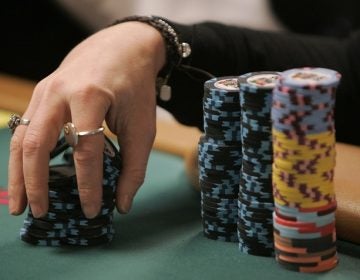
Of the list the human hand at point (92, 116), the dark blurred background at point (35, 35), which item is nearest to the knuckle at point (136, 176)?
the human hand at point (92, 116)

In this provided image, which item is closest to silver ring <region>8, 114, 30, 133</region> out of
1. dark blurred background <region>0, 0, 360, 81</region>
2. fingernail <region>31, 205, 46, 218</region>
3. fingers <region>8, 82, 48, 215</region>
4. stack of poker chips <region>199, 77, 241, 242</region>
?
fingers <region>8, 82, 48, 215</region>

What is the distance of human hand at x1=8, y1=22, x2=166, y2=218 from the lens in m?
0.93

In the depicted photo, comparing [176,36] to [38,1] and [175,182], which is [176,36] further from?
[38,1]

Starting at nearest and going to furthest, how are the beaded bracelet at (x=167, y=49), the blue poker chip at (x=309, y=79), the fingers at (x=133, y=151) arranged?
the blue poker chip at (x=309, y=79) < the fingers at (x=133, y=151) < the beaded bracelet at (x=167, y=49)

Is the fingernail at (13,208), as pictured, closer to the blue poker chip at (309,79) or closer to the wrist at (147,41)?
the wrist at (147,41)

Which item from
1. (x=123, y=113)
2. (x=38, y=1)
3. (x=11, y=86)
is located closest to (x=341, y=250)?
(x=123, y=113)

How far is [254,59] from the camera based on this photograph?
1.29 metres

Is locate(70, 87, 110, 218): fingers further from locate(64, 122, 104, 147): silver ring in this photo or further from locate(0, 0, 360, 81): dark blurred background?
locate(0, 0, 360, 81): dark blurred background

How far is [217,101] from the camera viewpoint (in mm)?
918

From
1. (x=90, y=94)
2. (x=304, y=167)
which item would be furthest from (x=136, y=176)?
(x=304, y=167)

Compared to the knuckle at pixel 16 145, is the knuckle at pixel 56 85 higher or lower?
higher

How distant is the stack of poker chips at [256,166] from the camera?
85 cm

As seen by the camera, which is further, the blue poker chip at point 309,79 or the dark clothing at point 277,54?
the dark clothing at point 277,54

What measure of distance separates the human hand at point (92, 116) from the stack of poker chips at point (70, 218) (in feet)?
0.06
